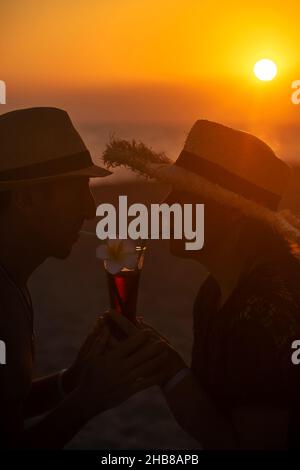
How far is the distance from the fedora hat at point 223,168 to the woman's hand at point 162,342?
75cm

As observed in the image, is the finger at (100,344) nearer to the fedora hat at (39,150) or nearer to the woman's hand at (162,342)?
the woman's hand at (162,342)

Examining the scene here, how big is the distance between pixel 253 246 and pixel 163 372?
2.53 ft

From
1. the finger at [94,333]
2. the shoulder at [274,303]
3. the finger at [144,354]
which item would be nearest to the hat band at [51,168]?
the finger at [94,333]

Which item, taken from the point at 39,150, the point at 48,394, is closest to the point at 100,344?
the point at 48,394

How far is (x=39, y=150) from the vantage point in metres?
4.51

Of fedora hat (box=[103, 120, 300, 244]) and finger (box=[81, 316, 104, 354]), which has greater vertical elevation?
fedora hat (box=[103, 120, 300, 244])

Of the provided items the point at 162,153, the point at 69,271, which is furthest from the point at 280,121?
the point at 162,153

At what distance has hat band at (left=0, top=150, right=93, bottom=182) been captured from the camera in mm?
4414

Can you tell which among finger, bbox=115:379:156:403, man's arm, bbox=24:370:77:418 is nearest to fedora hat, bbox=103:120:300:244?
finger, bbox=115:379:156:403

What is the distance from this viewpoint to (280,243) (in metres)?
4.26

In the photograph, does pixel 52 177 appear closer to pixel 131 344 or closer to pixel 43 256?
pixel 43 256

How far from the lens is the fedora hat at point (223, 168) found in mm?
4402

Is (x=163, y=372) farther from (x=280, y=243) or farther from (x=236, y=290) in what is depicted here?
(x=280, y=243)

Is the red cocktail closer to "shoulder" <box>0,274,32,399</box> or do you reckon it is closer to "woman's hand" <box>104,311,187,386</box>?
"woman's hand" <box>104,311,187,386</box>
